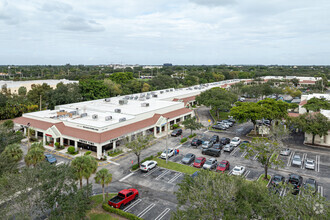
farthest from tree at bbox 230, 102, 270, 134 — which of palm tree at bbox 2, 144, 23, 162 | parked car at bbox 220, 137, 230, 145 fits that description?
palm tree at bbox 2, 144, 23, 162

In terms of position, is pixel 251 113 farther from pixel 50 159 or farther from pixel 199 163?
pixel 50 159

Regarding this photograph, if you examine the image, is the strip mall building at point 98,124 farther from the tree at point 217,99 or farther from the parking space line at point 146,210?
the parking space line at point 146,210

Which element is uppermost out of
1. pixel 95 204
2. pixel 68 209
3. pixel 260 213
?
pixel 260 213

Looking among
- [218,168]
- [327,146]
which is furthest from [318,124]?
[218,168]

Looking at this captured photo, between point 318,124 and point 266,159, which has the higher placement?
point 318,124

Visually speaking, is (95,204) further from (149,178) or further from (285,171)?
(285,171)

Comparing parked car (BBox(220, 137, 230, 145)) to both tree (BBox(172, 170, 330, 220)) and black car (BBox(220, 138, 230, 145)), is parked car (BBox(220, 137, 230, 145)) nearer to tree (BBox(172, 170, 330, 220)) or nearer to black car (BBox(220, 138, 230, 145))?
black car (BBox(220, 138, 230, 145))

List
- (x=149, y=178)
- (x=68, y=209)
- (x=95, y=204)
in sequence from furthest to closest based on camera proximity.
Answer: (x=149, y=178)
(x=95, y=204)
(x=68, y=209)

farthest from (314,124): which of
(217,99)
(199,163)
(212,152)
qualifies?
(217,99)
